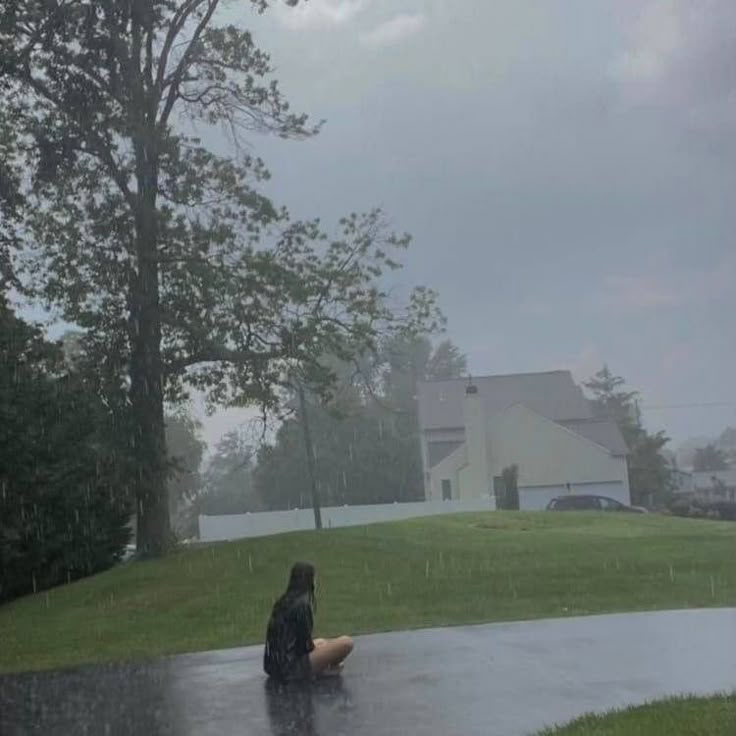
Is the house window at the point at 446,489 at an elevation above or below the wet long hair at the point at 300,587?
above

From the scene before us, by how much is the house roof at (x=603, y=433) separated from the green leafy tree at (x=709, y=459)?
866 centimetres

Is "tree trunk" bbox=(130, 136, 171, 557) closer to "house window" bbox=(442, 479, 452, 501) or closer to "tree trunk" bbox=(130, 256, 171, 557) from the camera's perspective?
"tree trunk" bbox=(130, 256, 171, 557)

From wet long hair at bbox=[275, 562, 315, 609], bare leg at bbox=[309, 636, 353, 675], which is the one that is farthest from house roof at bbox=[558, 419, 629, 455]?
wet long hair at bbox=[275, 562, 315, 609]

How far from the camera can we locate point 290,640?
9.77 m

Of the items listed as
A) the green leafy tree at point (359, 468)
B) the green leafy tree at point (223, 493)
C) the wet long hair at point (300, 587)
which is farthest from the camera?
the green leafy tree at point (223, 493)

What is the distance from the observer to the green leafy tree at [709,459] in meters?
32.4

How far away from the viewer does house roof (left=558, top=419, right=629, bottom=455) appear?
4803cm

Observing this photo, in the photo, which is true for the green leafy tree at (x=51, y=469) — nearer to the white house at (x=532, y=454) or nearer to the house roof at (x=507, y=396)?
the white house at (x=532, y=454)

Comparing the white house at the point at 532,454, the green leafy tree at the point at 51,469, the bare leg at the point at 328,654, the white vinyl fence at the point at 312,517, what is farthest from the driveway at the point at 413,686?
the white house at the point at 532,454

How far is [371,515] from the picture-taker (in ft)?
149

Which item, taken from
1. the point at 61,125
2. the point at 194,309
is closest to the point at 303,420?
the point at 194,309

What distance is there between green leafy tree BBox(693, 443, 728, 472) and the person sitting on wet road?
76.6ft

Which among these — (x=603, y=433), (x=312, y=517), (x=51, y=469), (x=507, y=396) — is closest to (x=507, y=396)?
(x=507, y=396)

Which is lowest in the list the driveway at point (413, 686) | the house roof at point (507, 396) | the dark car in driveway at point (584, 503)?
Result: the driveway at point (413, 686)
